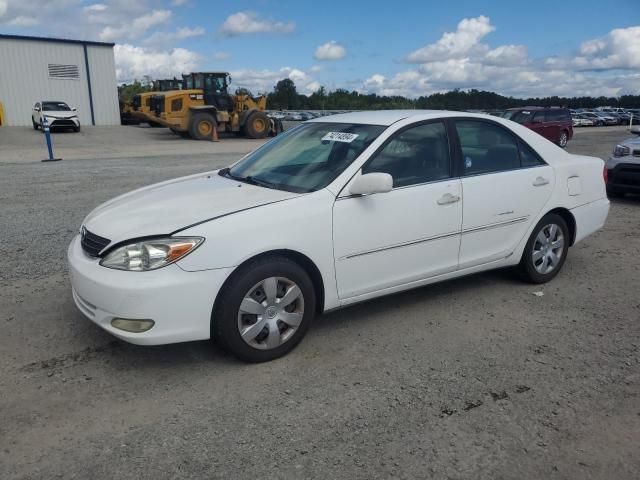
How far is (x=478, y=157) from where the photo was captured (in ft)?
14.6

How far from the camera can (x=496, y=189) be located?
4.44 meters

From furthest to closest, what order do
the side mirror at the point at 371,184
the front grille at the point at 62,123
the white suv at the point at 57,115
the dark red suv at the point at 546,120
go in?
the front grille at the point at 62,123
the white suv at the point at 57,115
the dark red suv at the point at 546,120
the side mirror at the point at 371,184

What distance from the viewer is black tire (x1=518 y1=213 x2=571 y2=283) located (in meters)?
4.79

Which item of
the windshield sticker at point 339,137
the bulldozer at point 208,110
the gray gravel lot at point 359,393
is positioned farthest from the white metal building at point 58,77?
the windshield sticker at point 339,137

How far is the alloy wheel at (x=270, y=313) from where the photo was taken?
11.0 feet

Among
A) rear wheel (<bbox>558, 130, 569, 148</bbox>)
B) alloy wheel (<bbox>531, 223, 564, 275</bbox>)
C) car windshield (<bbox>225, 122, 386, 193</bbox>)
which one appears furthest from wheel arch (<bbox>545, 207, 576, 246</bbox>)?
rear wheel (<bbox>558, 130, 569, 148</bbox>)

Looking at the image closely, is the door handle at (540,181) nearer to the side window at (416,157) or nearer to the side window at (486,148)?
the side window at (486,148)

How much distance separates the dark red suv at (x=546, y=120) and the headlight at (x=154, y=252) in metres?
21.8

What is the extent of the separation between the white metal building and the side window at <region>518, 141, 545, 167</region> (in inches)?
1364

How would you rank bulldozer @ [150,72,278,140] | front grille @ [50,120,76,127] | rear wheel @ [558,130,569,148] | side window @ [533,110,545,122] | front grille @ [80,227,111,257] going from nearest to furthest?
front grille @ [80,227,111,257] → side window @ [533,110,545,122] → rear wheel @ [558,130,569,148] → bulldozer @ [150,72,278,140] → front grille @ [50,120,76,127]

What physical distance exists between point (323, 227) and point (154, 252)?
106cm

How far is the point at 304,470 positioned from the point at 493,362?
5.25ft

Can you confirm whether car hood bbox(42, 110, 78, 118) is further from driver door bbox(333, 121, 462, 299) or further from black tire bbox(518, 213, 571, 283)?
black tire bbox(518, 213, 571, 283)

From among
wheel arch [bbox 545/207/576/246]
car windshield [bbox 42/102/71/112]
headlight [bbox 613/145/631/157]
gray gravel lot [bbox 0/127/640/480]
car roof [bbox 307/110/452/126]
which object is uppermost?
car windshield [bbox 42/102/71/112]
